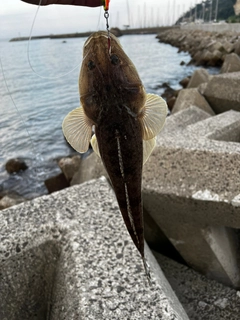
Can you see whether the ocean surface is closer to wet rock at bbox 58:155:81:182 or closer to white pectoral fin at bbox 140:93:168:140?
white pectoral fin at bbox 140:93:168:140

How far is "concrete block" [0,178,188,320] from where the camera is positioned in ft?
6.68

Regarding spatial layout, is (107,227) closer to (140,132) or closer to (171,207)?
(171,207)

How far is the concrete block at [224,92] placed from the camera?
5.62m

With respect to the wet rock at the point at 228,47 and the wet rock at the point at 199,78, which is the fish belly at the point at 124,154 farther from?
the wet rock at the point at 228,47

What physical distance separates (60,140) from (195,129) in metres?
7.19

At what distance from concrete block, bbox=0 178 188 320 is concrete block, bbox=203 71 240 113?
369 centimetres

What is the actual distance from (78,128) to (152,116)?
0.33m

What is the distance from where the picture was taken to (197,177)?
9.61ft

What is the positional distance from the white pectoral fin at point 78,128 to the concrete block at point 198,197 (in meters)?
1.54

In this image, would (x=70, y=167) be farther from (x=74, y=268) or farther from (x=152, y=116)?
(x=152, y=116)

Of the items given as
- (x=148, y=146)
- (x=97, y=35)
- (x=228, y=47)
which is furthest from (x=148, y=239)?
(x=228, y=47)

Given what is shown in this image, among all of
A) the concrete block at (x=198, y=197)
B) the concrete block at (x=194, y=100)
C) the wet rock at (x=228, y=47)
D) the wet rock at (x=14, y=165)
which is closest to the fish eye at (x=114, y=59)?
the concrete block at (x=198, y=197)

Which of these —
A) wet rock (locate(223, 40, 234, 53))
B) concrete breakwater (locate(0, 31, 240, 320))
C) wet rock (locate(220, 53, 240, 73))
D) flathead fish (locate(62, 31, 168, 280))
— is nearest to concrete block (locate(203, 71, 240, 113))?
concrete breakwater (locate(0, 31, 240, 320))

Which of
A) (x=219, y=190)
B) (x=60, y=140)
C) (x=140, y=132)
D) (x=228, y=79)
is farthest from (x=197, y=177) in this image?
(x=60, y=140)
